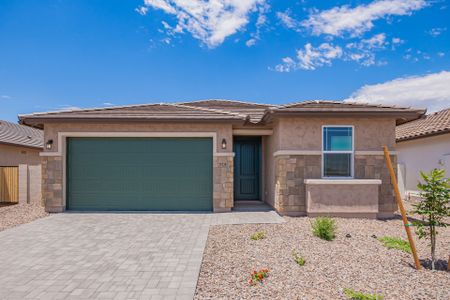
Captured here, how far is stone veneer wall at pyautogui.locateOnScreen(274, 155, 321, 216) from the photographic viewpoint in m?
8.82

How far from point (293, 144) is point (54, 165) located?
27.4ft

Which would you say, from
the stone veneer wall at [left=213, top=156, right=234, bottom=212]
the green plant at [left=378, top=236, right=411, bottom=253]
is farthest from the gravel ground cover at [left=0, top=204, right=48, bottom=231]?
the green plant at [left=378, top=236, right=411, bottom=253]

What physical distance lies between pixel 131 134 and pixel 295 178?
5915mm

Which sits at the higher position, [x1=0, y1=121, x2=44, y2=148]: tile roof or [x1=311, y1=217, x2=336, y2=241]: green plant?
[x1=0, y1=121, x2=44, y2=148]: tile roof

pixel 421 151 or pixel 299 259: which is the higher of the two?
pixel 421 151

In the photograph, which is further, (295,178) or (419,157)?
(419,157)

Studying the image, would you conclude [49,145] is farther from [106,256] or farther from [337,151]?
[337,151]

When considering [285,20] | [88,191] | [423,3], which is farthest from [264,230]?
[423,3]

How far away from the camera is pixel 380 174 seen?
8.88 m

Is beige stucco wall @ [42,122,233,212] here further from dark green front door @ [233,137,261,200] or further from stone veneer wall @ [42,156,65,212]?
dark green front door @ [233,137,261,200]

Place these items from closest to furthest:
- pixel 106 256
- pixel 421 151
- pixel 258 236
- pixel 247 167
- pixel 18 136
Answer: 1. pixel 106 256
2. pixel 258 236
3. pixel 247 167
4. pixel 421 151
5. pixel 18 136

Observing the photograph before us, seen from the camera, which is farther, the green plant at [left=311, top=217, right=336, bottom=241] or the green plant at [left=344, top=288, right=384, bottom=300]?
the green plant at [left=311, top=217, right=336, bottom=241]

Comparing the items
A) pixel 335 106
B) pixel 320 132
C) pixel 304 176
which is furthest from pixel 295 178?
pixel 335 106

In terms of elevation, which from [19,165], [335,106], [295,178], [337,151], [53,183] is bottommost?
[53,183]
